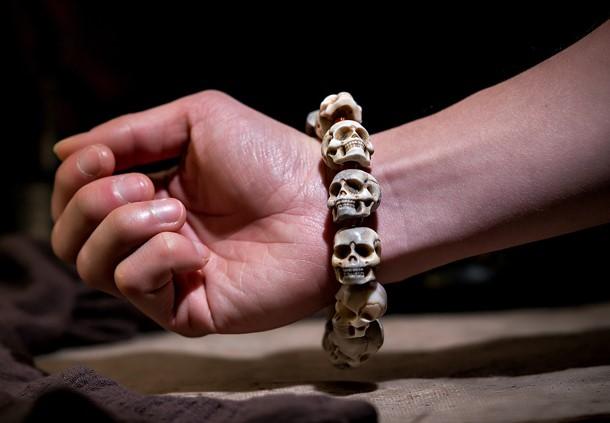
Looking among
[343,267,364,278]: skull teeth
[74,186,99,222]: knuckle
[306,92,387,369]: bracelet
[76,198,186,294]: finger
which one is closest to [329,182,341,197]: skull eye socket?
[306,92,387,369]: bracelet

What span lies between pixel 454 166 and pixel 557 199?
0.14 metres

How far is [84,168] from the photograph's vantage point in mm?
872

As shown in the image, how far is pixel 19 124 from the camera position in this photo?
1.74m

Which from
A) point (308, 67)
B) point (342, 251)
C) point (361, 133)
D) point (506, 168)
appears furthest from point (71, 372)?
point (308, 67)

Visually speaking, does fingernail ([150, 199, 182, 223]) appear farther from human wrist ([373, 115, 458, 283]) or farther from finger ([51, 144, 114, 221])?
human wrist ([373, 115, 458, 283])

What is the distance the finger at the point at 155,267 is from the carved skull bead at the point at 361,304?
205 mm

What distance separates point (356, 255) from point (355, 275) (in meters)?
0.02

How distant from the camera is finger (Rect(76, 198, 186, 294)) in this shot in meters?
0.79

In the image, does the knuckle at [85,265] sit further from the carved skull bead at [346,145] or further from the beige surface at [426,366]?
the carved skull bead at [346,145]

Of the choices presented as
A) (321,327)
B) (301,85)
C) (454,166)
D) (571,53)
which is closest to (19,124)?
(301,85)

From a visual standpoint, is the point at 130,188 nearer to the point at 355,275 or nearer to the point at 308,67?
the point at 355,275

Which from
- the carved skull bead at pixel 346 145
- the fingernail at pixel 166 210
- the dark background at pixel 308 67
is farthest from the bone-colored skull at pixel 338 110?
the fingernail at pixel 166 210

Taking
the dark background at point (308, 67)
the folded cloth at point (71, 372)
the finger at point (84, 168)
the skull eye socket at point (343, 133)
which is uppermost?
the dark background at point (308, 67)

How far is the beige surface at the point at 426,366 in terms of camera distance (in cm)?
66
